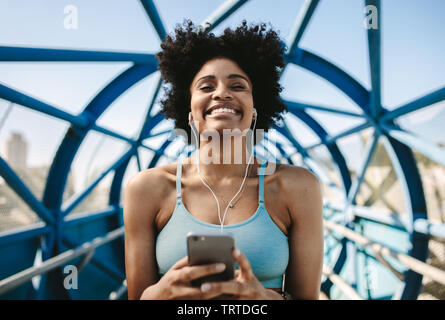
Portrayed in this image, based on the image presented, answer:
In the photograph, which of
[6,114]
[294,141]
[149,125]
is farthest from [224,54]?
[294,141]

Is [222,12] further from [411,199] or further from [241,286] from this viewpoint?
[411,199]

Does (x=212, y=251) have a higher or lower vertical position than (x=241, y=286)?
higher

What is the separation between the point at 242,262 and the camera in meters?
1.09

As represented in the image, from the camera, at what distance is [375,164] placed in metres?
5.16

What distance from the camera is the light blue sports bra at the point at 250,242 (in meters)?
1.36

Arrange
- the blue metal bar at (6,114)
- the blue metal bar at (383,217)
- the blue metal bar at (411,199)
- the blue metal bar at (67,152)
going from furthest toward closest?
1. the blue metal bar at (67,152)
2. the blue metal bar at (383,217)
3. the blue metal bar at (411,199)
4. the blue metal bar at (6,114)

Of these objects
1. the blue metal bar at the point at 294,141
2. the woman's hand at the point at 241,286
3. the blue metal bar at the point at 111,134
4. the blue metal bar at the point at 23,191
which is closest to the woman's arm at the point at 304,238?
the woman's hand at the point at 241,286

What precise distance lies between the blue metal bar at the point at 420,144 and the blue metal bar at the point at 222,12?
105 inches

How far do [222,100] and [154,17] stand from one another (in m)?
2.09

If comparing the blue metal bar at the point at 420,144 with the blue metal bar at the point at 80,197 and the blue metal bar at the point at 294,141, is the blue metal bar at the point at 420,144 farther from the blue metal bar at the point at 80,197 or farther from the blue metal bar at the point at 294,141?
the blue metal bar at the point at 80,197

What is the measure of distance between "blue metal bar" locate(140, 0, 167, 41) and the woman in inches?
55.5

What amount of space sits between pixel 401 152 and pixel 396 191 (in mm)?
1080

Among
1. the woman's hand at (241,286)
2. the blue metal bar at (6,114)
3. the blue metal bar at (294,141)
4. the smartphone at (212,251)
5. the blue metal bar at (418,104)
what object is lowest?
the woman's hand at (241,286)
